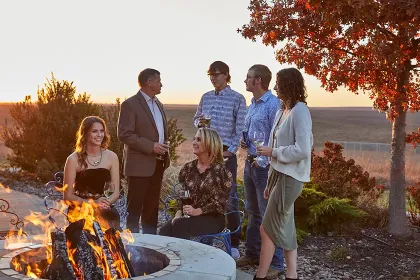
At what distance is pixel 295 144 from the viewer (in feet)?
15.5

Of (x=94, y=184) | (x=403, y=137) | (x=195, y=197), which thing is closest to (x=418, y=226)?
(x=403, y=137)

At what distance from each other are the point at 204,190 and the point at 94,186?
0.95 metres

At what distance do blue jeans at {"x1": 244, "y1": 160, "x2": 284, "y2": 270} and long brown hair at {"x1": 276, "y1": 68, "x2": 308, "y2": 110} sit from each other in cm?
101

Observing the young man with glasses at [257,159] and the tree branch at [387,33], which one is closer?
the young man with glasses at [257,159]

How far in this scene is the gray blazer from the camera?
5996mm

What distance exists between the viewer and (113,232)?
425 centimetres

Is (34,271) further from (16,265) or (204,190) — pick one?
(204,190)

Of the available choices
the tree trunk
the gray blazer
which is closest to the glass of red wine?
the gray blazer

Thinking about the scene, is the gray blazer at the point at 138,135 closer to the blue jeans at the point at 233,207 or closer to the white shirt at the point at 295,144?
the blue jeans at the point at 233,207

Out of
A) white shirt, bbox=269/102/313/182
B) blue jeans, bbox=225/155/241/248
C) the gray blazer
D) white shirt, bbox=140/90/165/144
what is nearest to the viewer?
white shirt, bbox=269/102/313/182

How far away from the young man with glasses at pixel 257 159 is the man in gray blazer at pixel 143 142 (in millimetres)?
872

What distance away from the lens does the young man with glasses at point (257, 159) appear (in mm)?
5695

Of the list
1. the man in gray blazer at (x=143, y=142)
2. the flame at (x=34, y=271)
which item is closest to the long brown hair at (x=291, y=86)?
the man in gray blazer at (x=143, y=142)

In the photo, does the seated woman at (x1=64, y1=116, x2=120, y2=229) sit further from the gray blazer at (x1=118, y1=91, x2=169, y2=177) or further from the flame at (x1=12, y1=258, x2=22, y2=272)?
the flame at (x1=12, y1=258, x2=22, y2=272)
